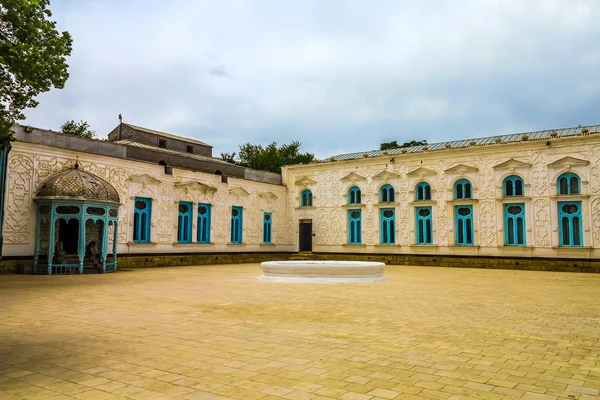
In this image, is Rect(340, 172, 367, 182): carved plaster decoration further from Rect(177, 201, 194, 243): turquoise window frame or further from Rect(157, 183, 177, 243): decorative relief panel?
Rect(157, 183, 177, 243): decorative relief panel

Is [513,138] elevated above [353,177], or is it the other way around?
[513,138]

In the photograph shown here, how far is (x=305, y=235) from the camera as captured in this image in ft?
98.8

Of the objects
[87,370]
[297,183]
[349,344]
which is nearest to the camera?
[87,370]

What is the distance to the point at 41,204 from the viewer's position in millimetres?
16938

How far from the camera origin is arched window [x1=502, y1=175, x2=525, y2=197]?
77.0ft

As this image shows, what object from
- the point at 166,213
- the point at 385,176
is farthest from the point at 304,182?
the point at 166,213

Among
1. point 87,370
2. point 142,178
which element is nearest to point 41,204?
point 142,178

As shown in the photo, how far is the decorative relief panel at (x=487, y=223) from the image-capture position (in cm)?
2389

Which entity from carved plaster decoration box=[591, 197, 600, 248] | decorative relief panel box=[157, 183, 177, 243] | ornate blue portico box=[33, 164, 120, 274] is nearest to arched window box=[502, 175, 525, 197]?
carved plaster decoration box=[591, 197, 600, 248]

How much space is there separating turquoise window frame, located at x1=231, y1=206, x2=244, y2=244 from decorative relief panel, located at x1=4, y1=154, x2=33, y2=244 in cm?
1160

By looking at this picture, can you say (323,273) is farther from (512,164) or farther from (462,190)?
(512,164)

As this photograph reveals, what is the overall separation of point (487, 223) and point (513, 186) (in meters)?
2.32

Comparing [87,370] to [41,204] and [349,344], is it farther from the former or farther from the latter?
[41,204]

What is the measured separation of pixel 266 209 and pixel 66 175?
544 inches
